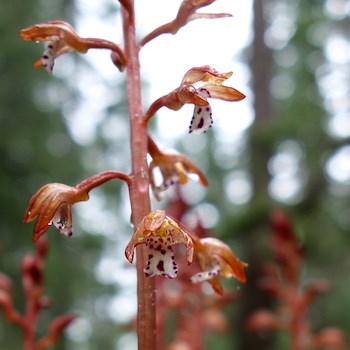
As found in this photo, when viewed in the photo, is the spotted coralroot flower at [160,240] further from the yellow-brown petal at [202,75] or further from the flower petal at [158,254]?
the yellow-brown petal at [202,75]

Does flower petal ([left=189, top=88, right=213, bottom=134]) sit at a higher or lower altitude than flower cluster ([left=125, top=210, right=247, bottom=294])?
higher

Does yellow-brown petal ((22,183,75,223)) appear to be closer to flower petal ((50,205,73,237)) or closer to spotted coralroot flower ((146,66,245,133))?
flower petal ((50,205,73,237))

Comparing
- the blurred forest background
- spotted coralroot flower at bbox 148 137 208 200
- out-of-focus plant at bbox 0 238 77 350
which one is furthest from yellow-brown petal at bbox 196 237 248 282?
the blurred forest background

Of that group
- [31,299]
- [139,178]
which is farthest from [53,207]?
[31,299]

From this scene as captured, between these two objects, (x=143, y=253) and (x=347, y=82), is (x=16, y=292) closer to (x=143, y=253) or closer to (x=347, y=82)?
(x=347, y=82)

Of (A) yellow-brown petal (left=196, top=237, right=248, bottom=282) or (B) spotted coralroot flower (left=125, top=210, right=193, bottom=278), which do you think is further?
(A) yellow-brown petal (left=196, top=237, right=248, bottom=282)

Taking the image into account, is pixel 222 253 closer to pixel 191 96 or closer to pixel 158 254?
pixel 158 254

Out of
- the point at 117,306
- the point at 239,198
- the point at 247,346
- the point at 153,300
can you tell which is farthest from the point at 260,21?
the point at 117,306

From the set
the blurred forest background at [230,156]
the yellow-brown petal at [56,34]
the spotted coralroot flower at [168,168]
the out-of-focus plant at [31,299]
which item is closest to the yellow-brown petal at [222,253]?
the spotted coralroot flower at [168,168]
